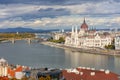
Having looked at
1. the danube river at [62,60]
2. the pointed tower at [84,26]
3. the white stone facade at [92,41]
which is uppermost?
the pointed tower at [84,26]

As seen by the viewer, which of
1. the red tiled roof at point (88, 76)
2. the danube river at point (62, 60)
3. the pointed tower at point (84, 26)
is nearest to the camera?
the red tiled roof at point (88, 76)

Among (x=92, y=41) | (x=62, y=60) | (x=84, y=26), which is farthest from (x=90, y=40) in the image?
(x=62, y=60)

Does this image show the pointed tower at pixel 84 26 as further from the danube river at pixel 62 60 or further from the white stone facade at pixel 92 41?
the danube river at pixel 62 60

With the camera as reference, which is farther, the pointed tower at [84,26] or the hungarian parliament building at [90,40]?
the pointed tower at [84,26]

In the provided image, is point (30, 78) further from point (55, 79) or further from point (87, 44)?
point (87, 44)

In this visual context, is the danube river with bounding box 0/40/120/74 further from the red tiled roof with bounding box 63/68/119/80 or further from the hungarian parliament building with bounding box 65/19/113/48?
the hungarian parliament building with bounding box 65/19/113/48

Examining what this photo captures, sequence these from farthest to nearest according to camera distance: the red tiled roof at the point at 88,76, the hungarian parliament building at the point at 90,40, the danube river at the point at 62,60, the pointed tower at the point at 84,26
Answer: the pointed tower at the point at 84,26 → the hungarian parliament building at the point at 90,40 → the danube river at the point at 62,60 → the red tiled roof at the point at 88,76

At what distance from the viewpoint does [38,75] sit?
8164 millimetres

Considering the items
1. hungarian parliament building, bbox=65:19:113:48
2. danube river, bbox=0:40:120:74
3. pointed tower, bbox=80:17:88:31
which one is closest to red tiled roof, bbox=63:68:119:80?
danube river, bbox=0:40:120:74

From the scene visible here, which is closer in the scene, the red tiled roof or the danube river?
the red tiled roof

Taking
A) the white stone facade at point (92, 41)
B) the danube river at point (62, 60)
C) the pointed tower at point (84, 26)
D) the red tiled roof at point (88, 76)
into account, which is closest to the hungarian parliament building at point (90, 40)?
the white stone facade at point (92, 41)

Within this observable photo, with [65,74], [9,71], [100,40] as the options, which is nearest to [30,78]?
[65,74]

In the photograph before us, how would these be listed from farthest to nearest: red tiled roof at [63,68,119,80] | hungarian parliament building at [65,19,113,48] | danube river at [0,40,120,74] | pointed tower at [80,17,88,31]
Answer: pointed tower at [80,17,88,31], hungarian parliament building at [65,19,113,48], danube river at [0,40,120,74], red tiled roof at [63,68,119,80]

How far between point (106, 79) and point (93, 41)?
81.7 feet
